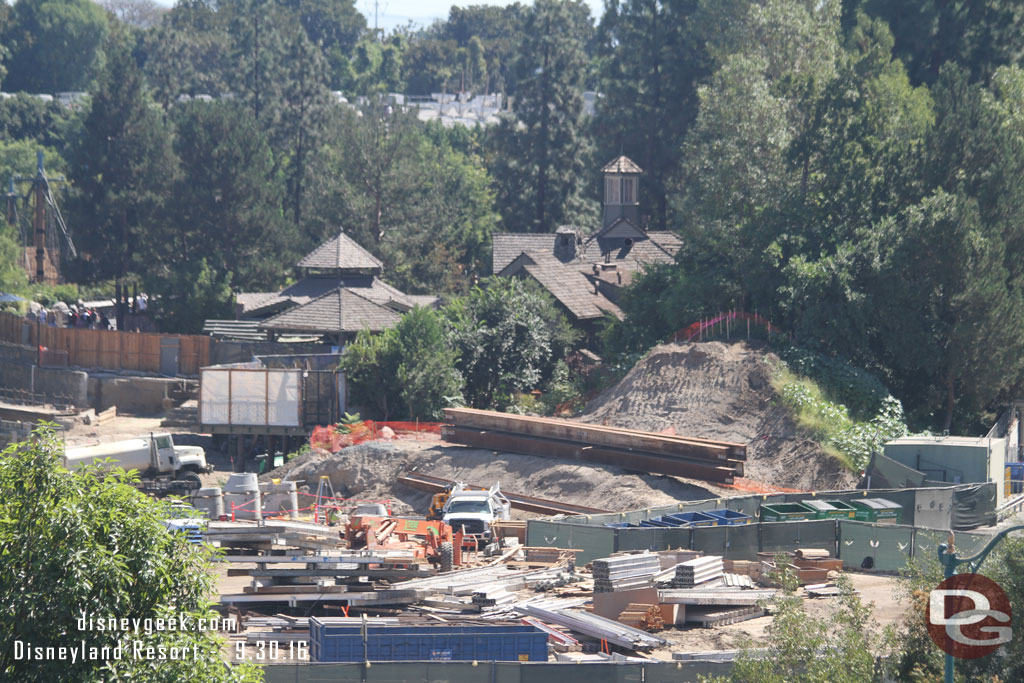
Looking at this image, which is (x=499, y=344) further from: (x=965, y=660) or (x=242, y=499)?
(x=965, y=660)

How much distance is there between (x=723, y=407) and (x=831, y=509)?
1136 centimetres

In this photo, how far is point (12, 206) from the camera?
88312mm

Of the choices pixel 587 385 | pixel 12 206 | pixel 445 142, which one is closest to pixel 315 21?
pixel 445 142

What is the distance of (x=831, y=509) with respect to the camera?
3002 cm

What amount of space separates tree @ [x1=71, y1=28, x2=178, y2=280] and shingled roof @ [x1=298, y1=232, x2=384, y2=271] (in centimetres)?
1375

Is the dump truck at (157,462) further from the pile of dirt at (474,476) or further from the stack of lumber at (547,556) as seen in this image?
the stack of lumber at (547,556)

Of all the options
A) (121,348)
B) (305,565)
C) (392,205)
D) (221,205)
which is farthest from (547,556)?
(392,205)

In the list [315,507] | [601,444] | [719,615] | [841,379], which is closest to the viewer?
[719,615]

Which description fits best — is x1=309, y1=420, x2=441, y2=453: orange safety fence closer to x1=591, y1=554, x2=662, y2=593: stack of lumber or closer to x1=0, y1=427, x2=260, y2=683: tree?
x1=591, y1=554, x2=662, y2=593: stack of lumber

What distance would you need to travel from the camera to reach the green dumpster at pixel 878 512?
29.7 m

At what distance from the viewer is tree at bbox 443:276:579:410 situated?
50.1 m

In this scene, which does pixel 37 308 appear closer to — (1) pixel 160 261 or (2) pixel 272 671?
(1) pixel 160 261
